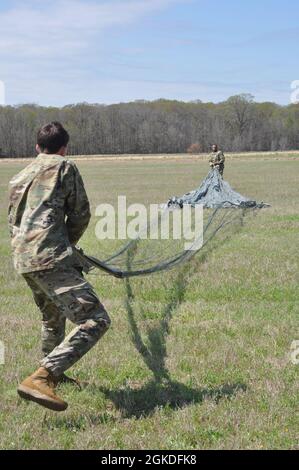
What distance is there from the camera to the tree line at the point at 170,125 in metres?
122

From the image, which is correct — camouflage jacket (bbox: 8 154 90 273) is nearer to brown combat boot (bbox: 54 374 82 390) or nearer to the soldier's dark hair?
the soldier's dark hair

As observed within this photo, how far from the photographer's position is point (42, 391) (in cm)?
397

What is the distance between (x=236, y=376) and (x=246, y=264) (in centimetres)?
457

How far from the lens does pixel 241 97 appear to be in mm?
142625

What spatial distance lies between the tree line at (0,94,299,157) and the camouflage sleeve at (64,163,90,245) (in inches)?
4333

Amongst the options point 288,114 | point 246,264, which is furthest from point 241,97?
point 246,264

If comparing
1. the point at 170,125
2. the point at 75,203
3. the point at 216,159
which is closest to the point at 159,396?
the point at 75,203

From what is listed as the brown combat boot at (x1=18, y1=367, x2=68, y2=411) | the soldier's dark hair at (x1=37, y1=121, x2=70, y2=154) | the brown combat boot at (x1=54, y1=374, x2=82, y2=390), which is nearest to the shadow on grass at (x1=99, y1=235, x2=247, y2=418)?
the brown combat boot at (x1=54, y1=374, x2=82, y2=390)

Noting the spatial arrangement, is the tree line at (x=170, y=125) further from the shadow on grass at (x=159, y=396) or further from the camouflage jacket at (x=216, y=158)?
the shadow on grass at (x=159, y=396)

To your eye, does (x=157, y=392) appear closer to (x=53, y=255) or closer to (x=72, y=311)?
(x=72, y=311)

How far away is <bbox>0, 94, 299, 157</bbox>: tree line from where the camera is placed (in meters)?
122

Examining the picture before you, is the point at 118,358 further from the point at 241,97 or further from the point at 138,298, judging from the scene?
the point at 241,97

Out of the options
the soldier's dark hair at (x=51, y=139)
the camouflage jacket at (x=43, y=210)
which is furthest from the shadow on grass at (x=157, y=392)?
the soldier's dark hair at (x=51, y=139)

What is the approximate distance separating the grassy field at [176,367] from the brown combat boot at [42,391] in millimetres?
189
